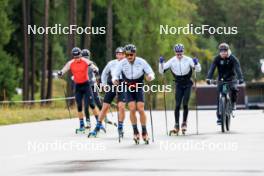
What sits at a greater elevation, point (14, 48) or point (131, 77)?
point (14, 48)

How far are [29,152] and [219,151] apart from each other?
354 cm

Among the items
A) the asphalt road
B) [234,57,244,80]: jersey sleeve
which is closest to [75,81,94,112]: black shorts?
the asphalt road

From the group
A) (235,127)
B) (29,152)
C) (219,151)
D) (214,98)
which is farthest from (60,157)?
(214,98)

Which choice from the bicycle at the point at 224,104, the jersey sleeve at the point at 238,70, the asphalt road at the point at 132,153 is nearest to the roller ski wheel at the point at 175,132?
the asphalt road at the point at 132,153

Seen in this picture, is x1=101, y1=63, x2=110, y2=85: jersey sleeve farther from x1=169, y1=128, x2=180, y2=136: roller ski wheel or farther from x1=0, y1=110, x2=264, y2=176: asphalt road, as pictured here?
x1=169, y1=128, x2=180, y2=136: roller ski wheel

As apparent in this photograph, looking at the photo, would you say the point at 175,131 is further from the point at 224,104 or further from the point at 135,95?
the point at 135,95

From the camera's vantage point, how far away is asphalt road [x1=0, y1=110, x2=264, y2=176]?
45.7ft

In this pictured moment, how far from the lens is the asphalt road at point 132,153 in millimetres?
13922

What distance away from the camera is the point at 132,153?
17156mm

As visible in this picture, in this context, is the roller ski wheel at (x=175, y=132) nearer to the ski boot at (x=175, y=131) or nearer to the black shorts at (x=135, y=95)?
the ski boot at (x=175, y=131)

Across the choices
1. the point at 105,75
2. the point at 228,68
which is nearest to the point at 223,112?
the point at 228,68

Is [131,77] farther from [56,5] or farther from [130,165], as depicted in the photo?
[56,5]

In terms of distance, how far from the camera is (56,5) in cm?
6700

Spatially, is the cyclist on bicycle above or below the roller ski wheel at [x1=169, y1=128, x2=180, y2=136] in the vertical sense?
above
